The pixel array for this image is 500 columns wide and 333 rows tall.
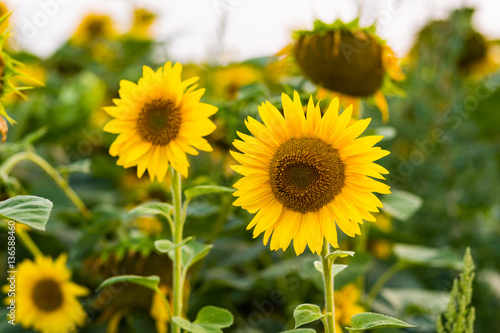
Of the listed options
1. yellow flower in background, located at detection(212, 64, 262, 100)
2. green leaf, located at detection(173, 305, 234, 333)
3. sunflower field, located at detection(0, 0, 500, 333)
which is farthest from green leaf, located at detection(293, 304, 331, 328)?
yellow flower in background, located at detection(212, 64, 262, 100)

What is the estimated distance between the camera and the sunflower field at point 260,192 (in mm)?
615

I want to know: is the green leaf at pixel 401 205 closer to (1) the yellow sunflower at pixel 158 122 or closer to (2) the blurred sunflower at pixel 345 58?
(2) the blurred sunflower at pixel 345 58

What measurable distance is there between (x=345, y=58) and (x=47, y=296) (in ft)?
2.42

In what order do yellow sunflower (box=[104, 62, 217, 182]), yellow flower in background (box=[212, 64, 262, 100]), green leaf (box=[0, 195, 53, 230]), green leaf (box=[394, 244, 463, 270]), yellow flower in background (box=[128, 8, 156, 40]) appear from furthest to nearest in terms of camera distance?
yellow flower in background (box=[128, 8, 156, 40]), yellow flower in background (box=[212, 64, 262, 100]), green leaf (box=[394, 244, 463, 270]), yellow sunflower (box=[104, 62, 217, 182]), green leaf (box=[0, 195, 53, 230])

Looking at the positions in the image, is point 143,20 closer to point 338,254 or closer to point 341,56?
point 341,56

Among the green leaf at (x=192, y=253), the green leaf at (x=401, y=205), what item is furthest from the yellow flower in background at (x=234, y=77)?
the green leaf at (x=192, y=253)

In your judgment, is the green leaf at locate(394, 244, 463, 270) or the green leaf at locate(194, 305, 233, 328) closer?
the green leaf at locate(194, 305, 233, 328)

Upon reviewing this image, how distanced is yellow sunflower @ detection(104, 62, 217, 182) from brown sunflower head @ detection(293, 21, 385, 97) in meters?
0.39

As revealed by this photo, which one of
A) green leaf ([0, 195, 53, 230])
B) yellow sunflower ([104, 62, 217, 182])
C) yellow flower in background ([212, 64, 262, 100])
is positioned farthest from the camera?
yellow flower in background ([212, 64, 262, 100])

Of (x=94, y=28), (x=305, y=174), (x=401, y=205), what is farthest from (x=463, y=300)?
(x=94, y=28)

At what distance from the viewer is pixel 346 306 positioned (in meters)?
1.06

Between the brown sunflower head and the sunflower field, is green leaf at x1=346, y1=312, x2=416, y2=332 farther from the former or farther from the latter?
the brown sunflower head

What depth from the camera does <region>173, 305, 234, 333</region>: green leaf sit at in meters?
0.67

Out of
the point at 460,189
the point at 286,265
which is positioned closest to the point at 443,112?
the point at 460,189
